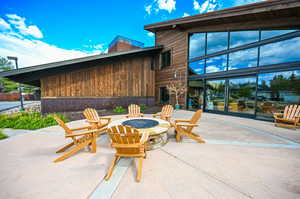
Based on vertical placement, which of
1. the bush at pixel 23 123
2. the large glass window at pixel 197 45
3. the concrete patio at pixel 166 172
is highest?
the large glass window at pixel 197 45

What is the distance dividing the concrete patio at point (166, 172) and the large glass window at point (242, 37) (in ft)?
17.5

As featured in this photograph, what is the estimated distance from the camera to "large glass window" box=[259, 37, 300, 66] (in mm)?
4809

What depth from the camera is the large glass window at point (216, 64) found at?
683 cm

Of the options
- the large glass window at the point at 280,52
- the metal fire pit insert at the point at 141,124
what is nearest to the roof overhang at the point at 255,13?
the large glass window at the point at 280,52

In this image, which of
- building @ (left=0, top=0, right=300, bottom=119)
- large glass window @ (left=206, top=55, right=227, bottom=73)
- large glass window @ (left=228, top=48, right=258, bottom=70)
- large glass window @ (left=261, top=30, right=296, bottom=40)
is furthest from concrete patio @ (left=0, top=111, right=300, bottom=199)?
large glass window @ (left=261, top=30, right=296, bottom=40)

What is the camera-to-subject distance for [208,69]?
748 centimetres

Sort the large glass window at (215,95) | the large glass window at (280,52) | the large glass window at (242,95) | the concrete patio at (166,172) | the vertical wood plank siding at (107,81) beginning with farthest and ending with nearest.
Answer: the vertical wood plank siding at (107,81), the large glass window at (215,95), the large glass window at (242,95), the large glass window at (280,52), the concrete patio at (166,172)

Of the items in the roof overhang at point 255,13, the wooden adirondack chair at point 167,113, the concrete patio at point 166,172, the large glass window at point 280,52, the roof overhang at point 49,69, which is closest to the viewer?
the concrete patio at point 166,172

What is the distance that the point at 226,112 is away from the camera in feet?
22.4

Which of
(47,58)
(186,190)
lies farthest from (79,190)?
(47,58)

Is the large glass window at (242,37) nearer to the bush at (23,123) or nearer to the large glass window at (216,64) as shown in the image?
the large glass window at (216,64)

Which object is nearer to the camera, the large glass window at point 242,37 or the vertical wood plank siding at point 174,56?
the large glass window at point 242,37

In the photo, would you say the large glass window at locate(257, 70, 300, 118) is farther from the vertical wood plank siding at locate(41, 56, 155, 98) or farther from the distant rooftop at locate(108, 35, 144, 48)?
the distant rooftop at locate(108, 35, 144, 48)

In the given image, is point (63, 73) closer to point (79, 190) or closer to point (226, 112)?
point (79, 190)
